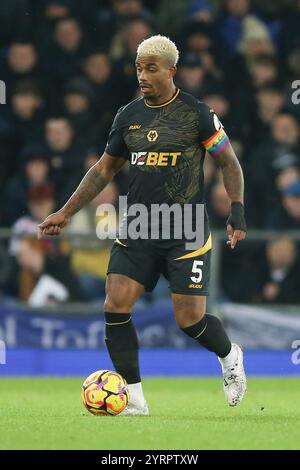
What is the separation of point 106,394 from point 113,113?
7359 millimetres

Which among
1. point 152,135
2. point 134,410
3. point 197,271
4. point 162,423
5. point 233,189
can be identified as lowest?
point 134,410

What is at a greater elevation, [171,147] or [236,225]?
[171,147]

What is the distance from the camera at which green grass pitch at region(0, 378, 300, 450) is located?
256 inches

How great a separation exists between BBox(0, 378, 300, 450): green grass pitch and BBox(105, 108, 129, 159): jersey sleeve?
1.68m

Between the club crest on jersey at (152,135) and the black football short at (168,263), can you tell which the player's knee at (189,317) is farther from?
the club crest on jersey at (152,135)

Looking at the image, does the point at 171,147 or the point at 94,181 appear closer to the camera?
the point at 171,147

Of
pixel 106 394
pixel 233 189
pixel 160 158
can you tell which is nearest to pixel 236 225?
pixel 233 189

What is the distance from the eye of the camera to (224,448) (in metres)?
6.34

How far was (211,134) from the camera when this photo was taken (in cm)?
804

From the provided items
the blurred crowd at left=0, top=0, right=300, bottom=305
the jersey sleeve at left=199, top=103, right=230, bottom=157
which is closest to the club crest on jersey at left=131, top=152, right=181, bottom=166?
the jersey sleeve at left=199, top=103, right=230, bottom=157

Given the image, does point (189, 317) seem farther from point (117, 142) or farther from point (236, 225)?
point (117, 142)

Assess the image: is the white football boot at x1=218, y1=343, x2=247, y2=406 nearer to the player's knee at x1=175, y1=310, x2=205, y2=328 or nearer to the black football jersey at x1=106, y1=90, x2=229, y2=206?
the player's knee at x1=175, y1=310, x2=205, y2=328

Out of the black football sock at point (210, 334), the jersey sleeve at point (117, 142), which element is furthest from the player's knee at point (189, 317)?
the jersey sleeve at point (117, 142)

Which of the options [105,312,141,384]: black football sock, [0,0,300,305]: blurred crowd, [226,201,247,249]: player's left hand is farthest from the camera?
[0,0,300,305]: blurred crowd
